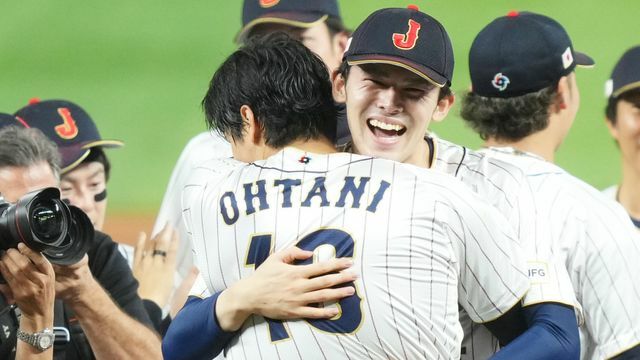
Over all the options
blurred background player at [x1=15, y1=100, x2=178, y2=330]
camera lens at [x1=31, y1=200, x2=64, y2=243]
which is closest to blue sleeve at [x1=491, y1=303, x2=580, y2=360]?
camera lens at [x1=31, y1=200, x2=64, y2=243]

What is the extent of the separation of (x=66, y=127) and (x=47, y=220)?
4.65 feet

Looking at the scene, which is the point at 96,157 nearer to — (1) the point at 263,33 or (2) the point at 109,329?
(1) the point at 263,33

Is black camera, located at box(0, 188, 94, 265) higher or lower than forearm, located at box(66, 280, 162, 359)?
higher

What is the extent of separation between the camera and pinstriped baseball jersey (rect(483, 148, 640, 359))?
2861mm

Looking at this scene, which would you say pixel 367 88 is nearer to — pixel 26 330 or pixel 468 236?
pixel 468 236

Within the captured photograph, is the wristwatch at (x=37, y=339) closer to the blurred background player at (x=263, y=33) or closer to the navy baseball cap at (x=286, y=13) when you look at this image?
the blurred background player at (x=263, y=33)

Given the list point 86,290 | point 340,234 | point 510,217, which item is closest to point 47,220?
point 86,290

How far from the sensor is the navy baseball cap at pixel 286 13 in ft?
14.7

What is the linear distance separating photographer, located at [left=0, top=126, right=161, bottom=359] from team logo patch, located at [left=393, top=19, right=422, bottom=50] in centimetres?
116

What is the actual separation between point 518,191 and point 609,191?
6.57 feet

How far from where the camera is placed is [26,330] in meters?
3.03

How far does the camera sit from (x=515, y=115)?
3.24 metres

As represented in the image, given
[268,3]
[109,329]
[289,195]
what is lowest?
[109,329]

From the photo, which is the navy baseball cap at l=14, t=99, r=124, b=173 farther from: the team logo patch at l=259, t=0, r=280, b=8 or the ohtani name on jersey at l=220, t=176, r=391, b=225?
the ohtani name on jersey at l=220, t=176, r=391, b=225
